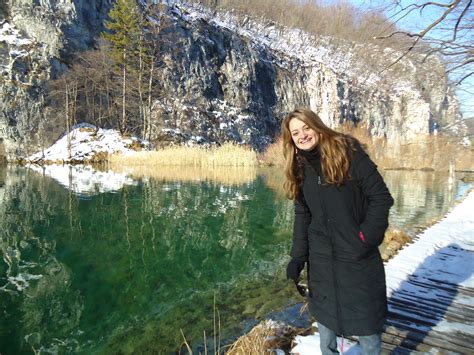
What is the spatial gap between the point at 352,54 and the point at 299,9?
59.0 m

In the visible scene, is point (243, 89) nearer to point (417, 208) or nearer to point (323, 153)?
point (417, 208)

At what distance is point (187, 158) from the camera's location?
19.5 m

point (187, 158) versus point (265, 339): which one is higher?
point (187, 158)

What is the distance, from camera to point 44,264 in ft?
13.5

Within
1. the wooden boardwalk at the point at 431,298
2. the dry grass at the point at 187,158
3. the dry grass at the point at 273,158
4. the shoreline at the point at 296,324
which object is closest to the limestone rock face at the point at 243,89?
the dry grass at the point at 187,158

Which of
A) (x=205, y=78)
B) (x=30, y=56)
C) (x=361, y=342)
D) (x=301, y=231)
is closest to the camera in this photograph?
(x=361, y=342)

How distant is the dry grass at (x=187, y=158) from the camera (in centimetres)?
1941

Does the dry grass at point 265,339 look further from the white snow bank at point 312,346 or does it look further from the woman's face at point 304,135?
the woman's face at point 304,135

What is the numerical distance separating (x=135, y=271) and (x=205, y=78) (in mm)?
29456

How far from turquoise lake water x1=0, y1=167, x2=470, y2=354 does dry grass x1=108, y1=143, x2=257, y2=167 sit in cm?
1096

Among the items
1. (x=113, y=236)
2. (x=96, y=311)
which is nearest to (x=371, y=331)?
(x=96, y=311)

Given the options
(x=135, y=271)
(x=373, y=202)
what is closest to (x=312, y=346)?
(x=373, y=202)

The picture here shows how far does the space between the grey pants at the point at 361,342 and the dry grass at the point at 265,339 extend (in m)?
0.49

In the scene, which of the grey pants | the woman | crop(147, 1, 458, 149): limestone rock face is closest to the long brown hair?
the woman
